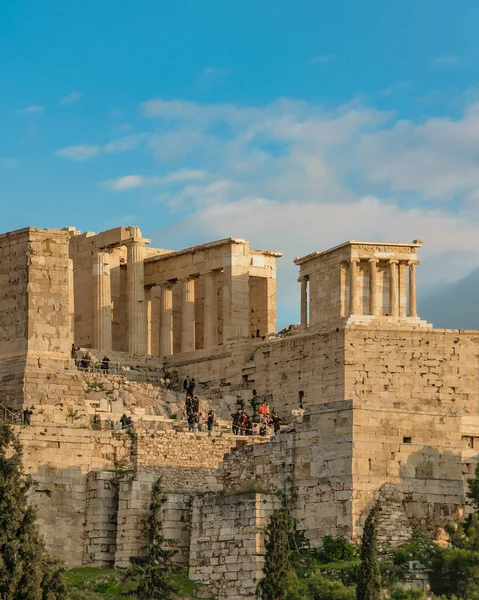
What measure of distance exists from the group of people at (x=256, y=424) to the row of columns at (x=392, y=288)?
5.45 meters

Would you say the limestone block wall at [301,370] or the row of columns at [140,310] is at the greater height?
the row of columns at [140,310]

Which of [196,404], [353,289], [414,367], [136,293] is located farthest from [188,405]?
[136,293]

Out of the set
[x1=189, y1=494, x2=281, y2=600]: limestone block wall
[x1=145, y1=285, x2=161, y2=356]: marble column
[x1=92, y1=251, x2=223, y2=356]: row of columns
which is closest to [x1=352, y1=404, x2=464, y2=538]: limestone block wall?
[x1=189, y1=494, x2=281, y2=600]: limestone block wall

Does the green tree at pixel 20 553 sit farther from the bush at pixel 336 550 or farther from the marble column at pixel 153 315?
the marble column at pixel 153 315

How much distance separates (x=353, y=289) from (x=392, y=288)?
160 cm

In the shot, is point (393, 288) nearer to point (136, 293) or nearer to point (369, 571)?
point (136, 293)

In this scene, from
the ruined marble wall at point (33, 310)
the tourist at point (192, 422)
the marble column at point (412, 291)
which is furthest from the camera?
the marble column at point (412, 291)

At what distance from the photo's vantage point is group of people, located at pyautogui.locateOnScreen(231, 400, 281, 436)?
81250mm

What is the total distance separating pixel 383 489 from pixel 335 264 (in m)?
23.2

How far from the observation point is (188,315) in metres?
96.3

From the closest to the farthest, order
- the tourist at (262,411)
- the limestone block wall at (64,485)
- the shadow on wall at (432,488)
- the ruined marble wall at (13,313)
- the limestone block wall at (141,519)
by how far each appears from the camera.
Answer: the shadow on wall at (432,488), the limestone block wall at (141,519), the limestone block wall at (64,485), the ruined marble wall at (13,313), the tourist at (262,411)

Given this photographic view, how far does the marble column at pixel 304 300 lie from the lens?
9225 cm

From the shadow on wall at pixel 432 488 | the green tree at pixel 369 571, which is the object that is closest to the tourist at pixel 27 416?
the shadow on wall at pixel 432 488

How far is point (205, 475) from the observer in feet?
252
